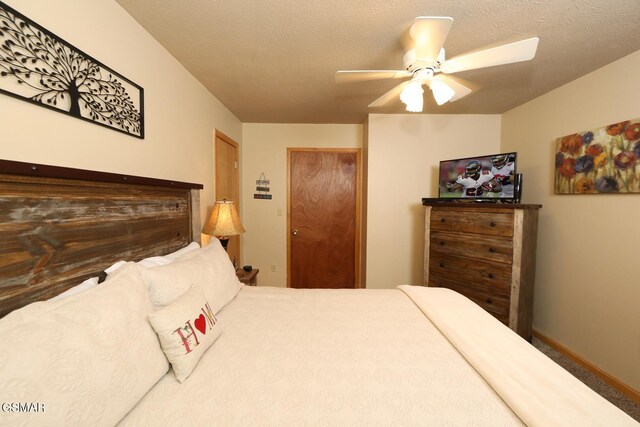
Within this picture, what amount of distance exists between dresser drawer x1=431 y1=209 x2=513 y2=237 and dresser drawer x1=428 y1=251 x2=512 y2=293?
0.87ft

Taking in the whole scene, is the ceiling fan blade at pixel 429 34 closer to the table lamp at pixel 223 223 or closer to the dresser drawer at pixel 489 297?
the table lamp at pixel 223 223

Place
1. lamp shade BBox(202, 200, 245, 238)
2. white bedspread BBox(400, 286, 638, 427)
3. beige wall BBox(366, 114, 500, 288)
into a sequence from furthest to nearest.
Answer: beige wall BBox(366, 114, 500, 288) → lamp shade BBox(202, 200, 245, 238) → white bedspread BBox(400, 286, 638, 427)

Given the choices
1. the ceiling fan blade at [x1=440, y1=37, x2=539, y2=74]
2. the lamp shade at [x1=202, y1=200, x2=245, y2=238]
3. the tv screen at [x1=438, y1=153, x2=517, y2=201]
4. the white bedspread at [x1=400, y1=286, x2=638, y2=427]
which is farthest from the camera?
the tv screen at [x1=438, y1=153, x2=517, y2=201]

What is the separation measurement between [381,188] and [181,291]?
7.70 ft

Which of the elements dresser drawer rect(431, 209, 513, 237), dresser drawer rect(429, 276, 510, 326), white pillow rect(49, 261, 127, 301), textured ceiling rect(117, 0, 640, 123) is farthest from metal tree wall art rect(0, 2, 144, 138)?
dresser drawer rect(429, 276, 510, 326)

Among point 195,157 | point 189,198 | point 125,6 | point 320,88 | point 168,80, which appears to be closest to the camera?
point 125,6

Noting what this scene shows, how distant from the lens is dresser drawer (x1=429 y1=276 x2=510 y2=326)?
2084 mm

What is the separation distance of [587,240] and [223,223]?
9.48ft

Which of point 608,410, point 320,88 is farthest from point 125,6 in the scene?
point 608,410

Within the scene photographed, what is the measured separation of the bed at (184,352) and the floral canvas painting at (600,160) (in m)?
1.49

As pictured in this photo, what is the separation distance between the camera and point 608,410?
0.72 metres

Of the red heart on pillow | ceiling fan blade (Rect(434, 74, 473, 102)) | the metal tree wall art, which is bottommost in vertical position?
the red heart on pillow

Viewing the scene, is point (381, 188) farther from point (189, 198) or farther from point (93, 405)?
point (93, 405)

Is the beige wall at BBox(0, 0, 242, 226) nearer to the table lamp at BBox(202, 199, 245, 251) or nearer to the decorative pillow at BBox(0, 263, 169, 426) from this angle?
the table lamp at BBox(202, 199, 245, 251)
